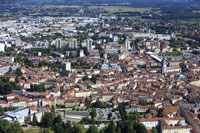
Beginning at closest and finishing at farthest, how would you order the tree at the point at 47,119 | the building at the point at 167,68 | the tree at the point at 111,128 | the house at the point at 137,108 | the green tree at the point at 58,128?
the tree at the point at 111,128, the green tree at the point at 58,128, the tree at the point at 47,119, the house at the point at 137,108, the building at the point at 167,68

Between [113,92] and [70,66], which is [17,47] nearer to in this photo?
[70,66]

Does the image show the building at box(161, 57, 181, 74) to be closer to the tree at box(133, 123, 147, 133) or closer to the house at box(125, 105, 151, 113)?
the house at box(125, 105, 151, 113)

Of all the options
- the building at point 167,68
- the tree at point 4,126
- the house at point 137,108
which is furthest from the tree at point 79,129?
the building at point 167,68

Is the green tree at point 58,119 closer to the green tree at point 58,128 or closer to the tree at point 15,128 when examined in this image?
the green tree at point 58,128

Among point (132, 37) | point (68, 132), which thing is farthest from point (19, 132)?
point (132, 37)

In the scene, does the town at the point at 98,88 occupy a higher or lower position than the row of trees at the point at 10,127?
lower

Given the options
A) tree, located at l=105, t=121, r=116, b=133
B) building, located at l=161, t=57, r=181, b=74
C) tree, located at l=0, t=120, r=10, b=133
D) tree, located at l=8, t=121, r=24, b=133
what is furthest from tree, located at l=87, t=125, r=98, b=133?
building, located at l=161, t=57, r=181, b=74

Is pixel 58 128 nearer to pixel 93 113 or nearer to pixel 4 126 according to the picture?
pixel 93 113
